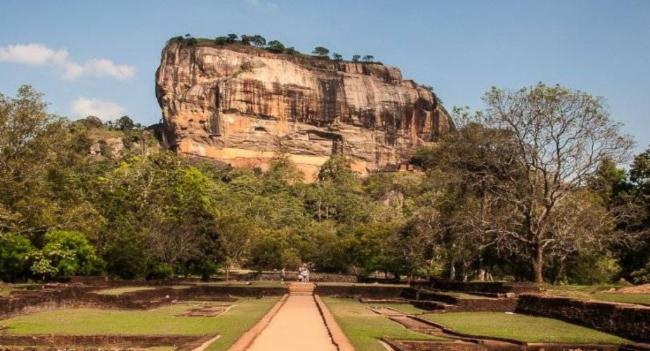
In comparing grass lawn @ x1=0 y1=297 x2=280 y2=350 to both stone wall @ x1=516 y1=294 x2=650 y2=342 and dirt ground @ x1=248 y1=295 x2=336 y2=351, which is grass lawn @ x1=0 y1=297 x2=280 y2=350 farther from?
stone wall @ x1=516 y1=294 x2=650 y2=342

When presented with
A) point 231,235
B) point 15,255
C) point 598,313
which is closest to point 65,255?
point 15,255

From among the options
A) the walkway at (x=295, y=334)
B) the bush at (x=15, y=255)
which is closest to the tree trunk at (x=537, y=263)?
the walkway at (x=295, y=334)

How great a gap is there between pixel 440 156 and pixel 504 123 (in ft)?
20.1

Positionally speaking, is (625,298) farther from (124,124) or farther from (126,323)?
(124,124)

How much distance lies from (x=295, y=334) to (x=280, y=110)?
112 meters

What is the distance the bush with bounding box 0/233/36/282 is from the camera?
102 ft

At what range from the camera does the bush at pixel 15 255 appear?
31.0 meters

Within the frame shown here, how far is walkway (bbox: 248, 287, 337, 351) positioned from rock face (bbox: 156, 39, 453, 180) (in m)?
103

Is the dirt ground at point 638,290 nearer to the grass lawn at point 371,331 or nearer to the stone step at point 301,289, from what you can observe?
the grass lawn at point 371,331

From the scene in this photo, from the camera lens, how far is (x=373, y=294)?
117ft

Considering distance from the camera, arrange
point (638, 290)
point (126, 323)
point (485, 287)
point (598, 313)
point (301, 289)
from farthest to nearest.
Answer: point (301, 289)
point (485, 287)
point (638, 290)
point (126, 323)
point (598, 313)

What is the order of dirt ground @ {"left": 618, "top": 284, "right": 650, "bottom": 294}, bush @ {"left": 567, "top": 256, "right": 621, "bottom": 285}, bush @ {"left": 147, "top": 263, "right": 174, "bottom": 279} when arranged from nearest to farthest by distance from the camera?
dirt ground @ {"left": 618, "top": 284, "right": 650, "bottom": 294}
bush @ {"left": 567, "top": 256, "right": 621, "bottom": 285}
bush @ {"left": 147, "top": 263, "right": 174, "bottom": 279}

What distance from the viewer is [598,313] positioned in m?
16.6

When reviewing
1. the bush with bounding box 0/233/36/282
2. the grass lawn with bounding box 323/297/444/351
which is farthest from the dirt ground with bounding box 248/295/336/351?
the bush with bounding box 0/233/36/282
